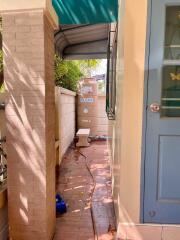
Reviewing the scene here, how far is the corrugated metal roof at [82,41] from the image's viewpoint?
4.83 m

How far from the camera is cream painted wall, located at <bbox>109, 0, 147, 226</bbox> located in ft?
5.99

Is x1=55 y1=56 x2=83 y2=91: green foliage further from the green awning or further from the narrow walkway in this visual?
the green awning

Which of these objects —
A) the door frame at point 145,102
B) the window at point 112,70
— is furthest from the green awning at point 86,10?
the door frame at point 145,102

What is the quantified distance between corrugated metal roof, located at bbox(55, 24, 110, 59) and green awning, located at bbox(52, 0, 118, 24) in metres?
2.18

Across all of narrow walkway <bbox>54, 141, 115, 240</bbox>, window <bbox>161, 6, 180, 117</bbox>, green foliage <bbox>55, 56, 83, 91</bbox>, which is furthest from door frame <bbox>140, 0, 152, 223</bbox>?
green foliage <bbox>55, 56, 83, 91</bbox>

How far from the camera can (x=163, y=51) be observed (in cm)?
186

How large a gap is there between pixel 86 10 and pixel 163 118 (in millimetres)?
1558

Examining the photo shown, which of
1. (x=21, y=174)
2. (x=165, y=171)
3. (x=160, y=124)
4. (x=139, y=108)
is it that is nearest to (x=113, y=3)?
(x=139, y=108)

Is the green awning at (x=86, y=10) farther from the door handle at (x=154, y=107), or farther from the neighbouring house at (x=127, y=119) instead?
the door handle at (x=154, y=107)

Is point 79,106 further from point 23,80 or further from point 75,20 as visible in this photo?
point 23,80

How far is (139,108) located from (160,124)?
9.3 inches

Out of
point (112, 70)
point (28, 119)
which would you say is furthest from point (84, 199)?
point (112, 70)

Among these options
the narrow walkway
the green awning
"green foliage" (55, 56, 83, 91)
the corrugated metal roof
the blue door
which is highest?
the corrugated metal roof

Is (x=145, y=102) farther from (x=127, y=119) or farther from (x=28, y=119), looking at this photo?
(x=28, y=119)
